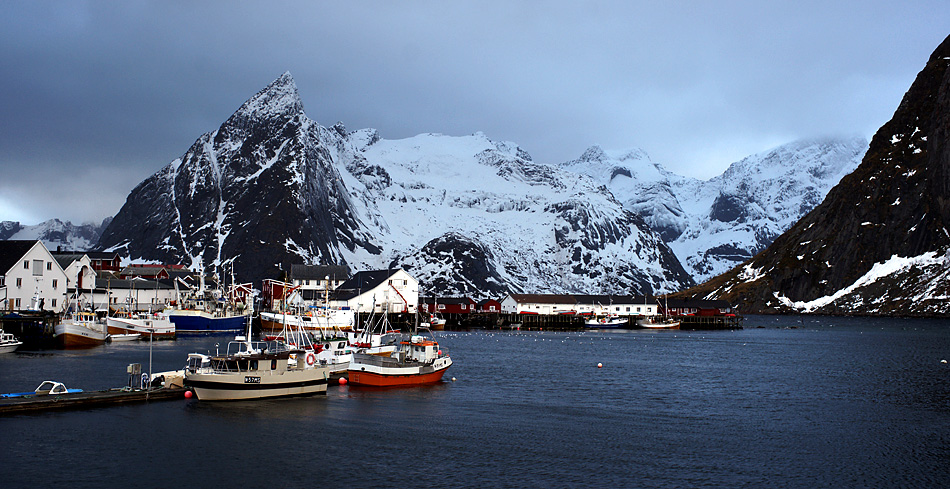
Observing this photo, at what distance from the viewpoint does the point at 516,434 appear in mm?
45031

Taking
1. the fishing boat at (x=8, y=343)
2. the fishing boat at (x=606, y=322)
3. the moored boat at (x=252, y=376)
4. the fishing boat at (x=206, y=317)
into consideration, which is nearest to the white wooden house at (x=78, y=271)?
the fishing boat at (x=206, y=317)

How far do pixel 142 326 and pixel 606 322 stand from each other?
108343 millimetres

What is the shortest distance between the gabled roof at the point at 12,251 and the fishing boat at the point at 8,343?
2073cm

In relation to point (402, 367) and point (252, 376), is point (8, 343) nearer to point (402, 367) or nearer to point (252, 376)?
point (252, 376)

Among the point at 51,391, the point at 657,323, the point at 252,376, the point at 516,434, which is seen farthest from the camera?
the point at 657,323

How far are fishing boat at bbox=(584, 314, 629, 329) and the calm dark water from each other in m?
112

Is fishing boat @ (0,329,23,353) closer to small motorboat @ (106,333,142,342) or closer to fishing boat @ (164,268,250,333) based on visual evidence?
small motorboat @ (106,333,142,342)

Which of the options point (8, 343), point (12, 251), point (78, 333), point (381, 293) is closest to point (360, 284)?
point (381, 293)

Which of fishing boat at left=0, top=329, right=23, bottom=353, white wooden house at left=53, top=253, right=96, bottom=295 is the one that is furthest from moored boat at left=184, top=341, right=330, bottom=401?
white wooden house at left=53, top=253, right=96, bottom=295

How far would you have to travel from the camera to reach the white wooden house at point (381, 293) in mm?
170625

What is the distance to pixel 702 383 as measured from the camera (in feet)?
232

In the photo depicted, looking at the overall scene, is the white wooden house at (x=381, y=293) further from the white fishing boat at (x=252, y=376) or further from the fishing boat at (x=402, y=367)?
the white fishing boat at (x=252, y=376)

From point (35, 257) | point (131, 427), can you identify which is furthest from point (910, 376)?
point (35, 257)

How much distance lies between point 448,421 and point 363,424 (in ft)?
17.2
